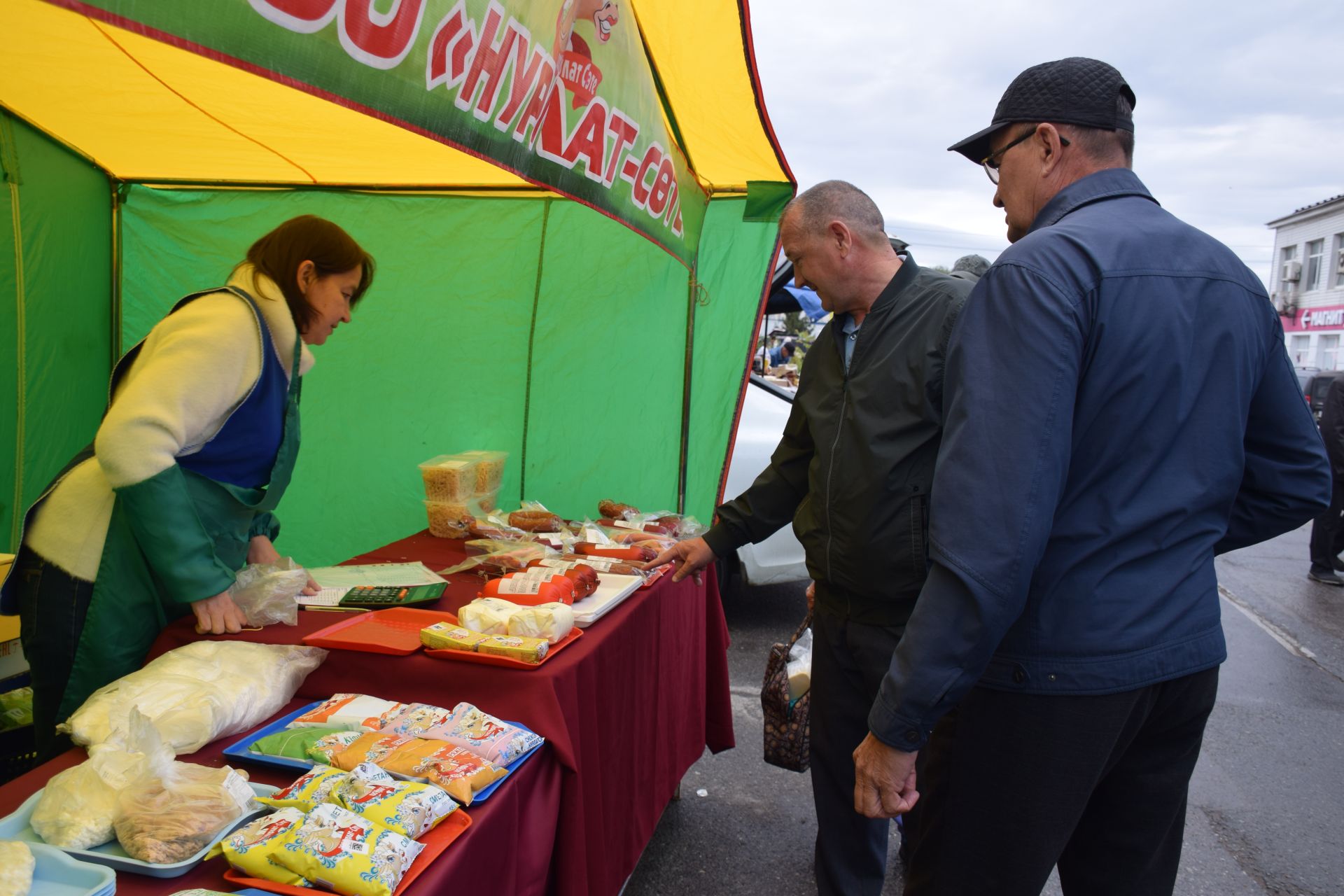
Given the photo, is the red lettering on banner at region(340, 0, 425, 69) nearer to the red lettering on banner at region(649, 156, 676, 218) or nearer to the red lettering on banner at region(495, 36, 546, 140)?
the red lettering on banner at region(495, 36, 546, 140)

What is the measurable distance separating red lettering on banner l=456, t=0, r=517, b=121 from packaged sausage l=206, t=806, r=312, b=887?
63.2 inches

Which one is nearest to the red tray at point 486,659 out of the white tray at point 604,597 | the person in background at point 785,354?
the white tray at point 604,597

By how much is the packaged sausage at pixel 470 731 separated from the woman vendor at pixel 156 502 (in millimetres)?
676

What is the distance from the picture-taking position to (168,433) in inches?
75.4

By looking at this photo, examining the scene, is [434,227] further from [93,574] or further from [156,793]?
[156,793]

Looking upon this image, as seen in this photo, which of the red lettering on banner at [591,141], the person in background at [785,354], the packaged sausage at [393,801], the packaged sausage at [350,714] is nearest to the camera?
the packaged sausage at [393,801]

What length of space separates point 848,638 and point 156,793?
1588 mm

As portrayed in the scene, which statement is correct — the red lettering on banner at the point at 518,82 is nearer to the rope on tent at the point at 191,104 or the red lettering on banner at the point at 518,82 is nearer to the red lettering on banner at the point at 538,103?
the red lettering on banner at the point at 538,103

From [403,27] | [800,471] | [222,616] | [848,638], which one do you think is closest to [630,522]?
[800,471]

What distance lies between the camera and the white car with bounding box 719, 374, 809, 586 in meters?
5.54

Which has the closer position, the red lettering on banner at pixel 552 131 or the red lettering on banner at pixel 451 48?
the red lettering on banner at pixel 451 48

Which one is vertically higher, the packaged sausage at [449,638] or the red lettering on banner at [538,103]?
the red lettering on banner at [538,103]

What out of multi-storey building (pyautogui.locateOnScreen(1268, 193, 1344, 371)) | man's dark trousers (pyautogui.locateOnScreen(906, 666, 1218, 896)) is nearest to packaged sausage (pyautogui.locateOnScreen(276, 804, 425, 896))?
man's dark trousers (pyautogui.locateOnScreen(906, 666, 1218, 896))

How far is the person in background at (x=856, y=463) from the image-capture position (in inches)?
82.8
